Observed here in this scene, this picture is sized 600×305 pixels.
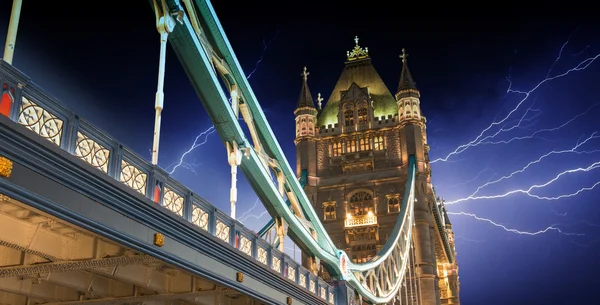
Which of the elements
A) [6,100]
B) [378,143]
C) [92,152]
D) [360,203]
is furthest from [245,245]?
[378,143]

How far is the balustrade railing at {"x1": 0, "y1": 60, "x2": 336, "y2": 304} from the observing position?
27.7 feet

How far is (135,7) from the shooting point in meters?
35.0

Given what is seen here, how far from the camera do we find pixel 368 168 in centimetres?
5856

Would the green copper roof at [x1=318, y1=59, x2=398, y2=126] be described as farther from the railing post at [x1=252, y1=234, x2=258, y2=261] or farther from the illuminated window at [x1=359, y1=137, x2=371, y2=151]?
the railing post at [x1=252, y1=234, x2=258, y2=261]

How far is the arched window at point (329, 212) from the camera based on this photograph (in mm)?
56781

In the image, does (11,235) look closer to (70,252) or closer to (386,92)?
(70,252)

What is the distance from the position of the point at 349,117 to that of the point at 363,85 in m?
5.20

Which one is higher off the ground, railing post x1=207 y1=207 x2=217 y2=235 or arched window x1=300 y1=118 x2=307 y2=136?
arched window x1=300 y1=118 x2=307 y2=136

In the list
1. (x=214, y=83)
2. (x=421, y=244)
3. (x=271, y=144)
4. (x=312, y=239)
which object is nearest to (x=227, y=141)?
(x=214, y=83)

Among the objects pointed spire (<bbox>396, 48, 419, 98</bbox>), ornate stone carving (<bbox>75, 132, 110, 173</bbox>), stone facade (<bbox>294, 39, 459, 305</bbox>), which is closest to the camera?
ornate stone carving (<bbox>75, 132, 110, 173</bbox>)

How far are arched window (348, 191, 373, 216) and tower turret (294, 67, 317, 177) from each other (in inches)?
175

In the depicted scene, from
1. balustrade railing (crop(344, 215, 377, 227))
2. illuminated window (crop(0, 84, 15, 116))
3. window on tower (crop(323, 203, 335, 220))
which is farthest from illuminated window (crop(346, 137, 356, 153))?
illuminated window (crop(0, 84, 15, 116))

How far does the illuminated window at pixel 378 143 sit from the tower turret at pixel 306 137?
223 inches

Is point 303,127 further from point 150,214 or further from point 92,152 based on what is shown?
point 92,152
